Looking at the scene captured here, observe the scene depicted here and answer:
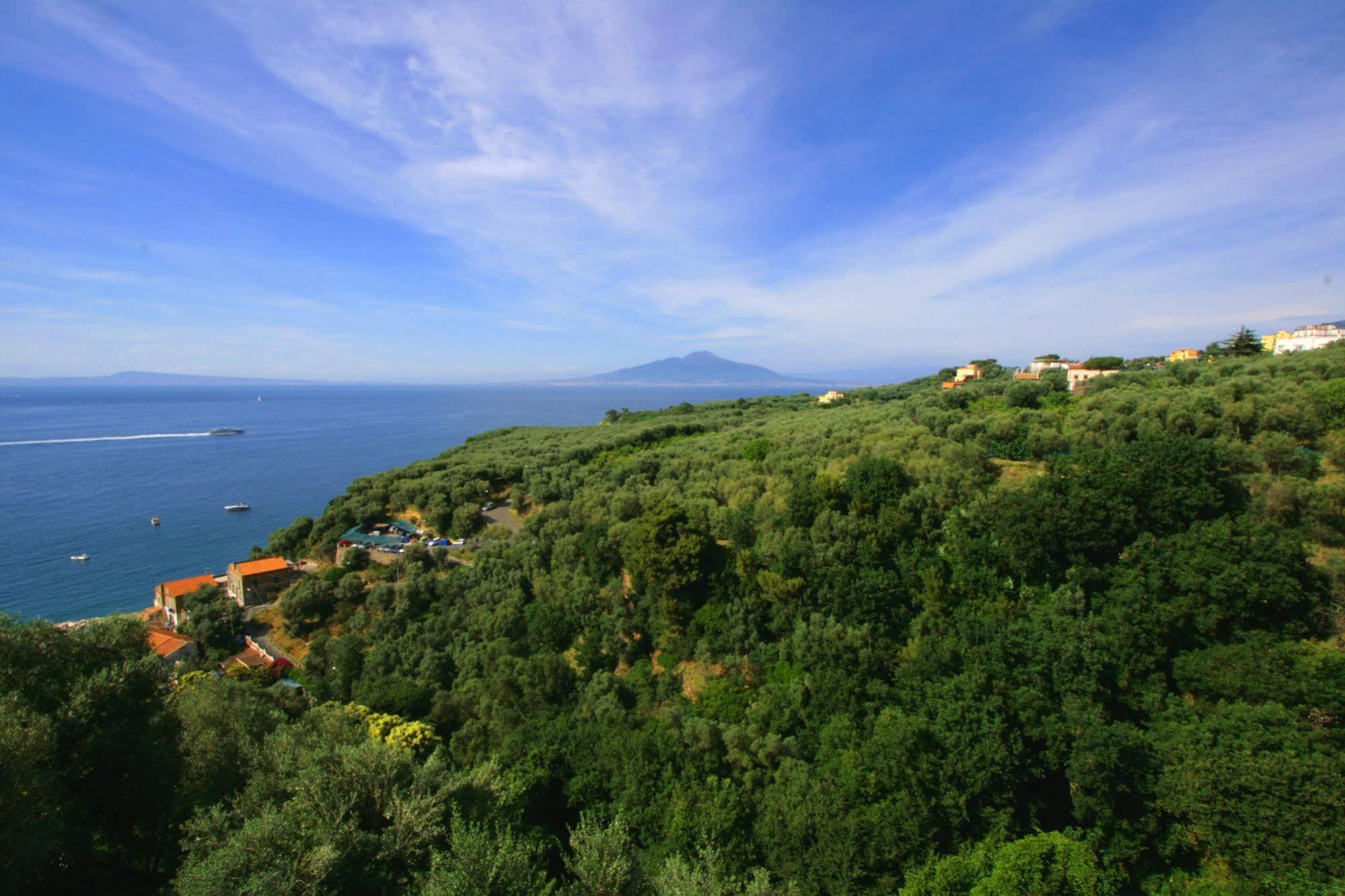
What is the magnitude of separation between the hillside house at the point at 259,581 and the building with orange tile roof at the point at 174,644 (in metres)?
2.68

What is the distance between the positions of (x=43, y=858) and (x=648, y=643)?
1234 cm

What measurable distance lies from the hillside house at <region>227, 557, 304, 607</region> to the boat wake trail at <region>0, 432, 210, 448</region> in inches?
3002

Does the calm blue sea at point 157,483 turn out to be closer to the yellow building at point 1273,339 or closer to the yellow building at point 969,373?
the yellow building at point 969,373

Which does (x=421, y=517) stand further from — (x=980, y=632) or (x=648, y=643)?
(x=980, y=632)

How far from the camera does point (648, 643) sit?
56.5ft

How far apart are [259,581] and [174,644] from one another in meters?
4.18

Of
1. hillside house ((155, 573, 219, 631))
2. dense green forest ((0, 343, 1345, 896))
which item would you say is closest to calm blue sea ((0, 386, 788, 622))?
hillside house ((155, 573, 219, 631))

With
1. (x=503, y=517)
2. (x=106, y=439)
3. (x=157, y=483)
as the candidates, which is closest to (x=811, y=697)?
(x=503, y=517)

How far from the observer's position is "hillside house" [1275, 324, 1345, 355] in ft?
109

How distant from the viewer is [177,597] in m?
25.2

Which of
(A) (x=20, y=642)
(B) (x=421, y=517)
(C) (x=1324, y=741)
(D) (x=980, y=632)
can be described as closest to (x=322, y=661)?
(B) (x=421, y=517)

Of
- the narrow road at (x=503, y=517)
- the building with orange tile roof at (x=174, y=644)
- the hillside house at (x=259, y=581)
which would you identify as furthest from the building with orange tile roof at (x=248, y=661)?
the narrow road at (x=503, y=517)

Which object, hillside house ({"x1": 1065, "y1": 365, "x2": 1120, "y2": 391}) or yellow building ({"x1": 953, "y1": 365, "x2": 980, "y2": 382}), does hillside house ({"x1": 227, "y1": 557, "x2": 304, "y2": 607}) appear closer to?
hillside house ({"x1": 1065, "y1": 365, "x2": 1120, "y2": 391})

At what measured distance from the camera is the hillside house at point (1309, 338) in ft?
109
